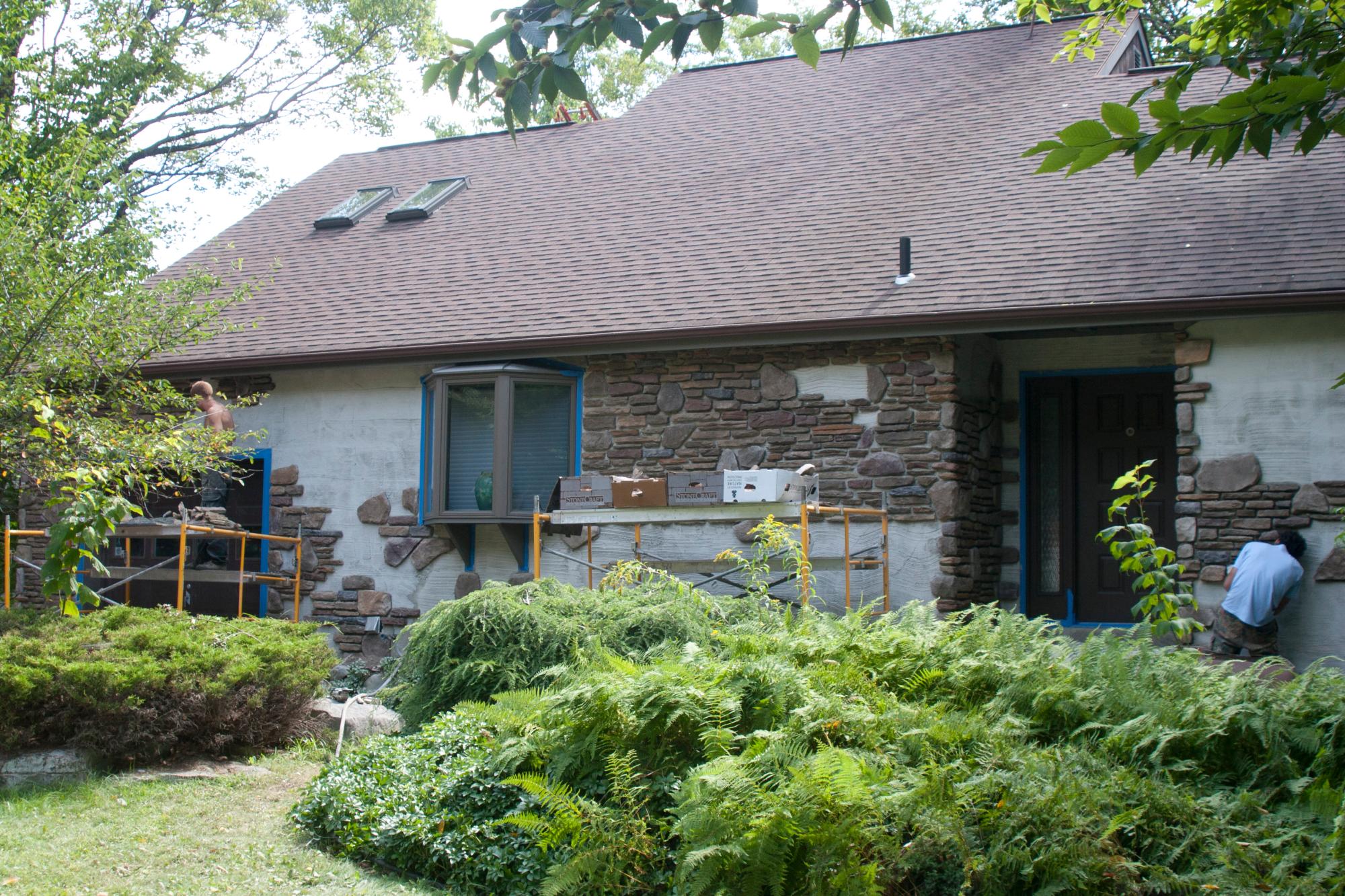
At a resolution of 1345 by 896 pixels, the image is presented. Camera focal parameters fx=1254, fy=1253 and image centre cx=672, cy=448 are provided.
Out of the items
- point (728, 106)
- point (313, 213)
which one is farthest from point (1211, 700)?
point (313, 213)

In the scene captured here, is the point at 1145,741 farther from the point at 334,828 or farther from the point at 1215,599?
the point at 1215,599

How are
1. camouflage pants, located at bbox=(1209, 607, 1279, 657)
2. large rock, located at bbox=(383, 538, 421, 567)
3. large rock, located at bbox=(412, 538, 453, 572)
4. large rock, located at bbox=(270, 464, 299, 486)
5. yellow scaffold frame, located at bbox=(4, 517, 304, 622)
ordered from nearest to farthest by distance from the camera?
camouflage pants, located at bbox=(1209, 607, 1279, 657) < yellow scaffold frame, located at bbox=(4, 517, 304, 622) < large rock, located at bbox=(412, 538, 453, 572) < large rock, located at bbox=(383, 538, 421, 567) < large rock, located at bbox=(270, 464, 299, 486)

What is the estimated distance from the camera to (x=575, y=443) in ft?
32.8

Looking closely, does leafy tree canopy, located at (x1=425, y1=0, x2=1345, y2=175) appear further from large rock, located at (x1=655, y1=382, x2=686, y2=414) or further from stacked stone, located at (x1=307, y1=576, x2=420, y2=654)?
stacked stone, located at (x1=307, y1=576, x2=420, y2=654)

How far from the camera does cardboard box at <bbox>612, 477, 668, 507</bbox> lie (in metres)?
8.35

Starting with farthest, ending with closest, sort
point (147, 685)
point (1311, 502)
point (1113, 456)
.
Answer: point (1113, 456), point (1311, 502), point (147, 685)

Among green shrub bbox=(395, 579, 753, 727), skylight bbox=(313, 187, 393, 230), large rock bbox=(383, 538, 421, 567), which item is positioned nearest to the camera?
green shrub bbox=(395, 579, 753, 727)

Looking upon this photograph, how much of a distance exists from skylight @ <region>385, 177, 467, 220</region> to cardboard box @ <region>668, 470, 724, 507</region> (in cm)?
579

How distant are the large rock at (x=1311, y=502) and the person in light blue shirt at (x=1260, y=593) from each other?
0.61ft

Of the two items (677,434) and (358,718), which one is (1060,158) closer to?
(358,718)

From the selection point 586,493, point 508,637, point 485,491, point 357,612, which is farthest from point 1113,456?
point 357,612

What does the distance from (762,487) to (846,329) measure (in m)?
1.59

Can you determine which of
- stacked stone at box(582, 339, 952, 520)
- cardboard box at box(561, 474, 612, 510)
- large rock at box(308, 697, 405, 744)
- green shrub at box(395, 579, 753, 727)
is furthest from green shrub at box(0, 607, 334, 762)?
stacked stone at box(582, 339, 952, 520)

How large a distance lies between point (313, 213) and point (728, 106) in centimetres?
472
